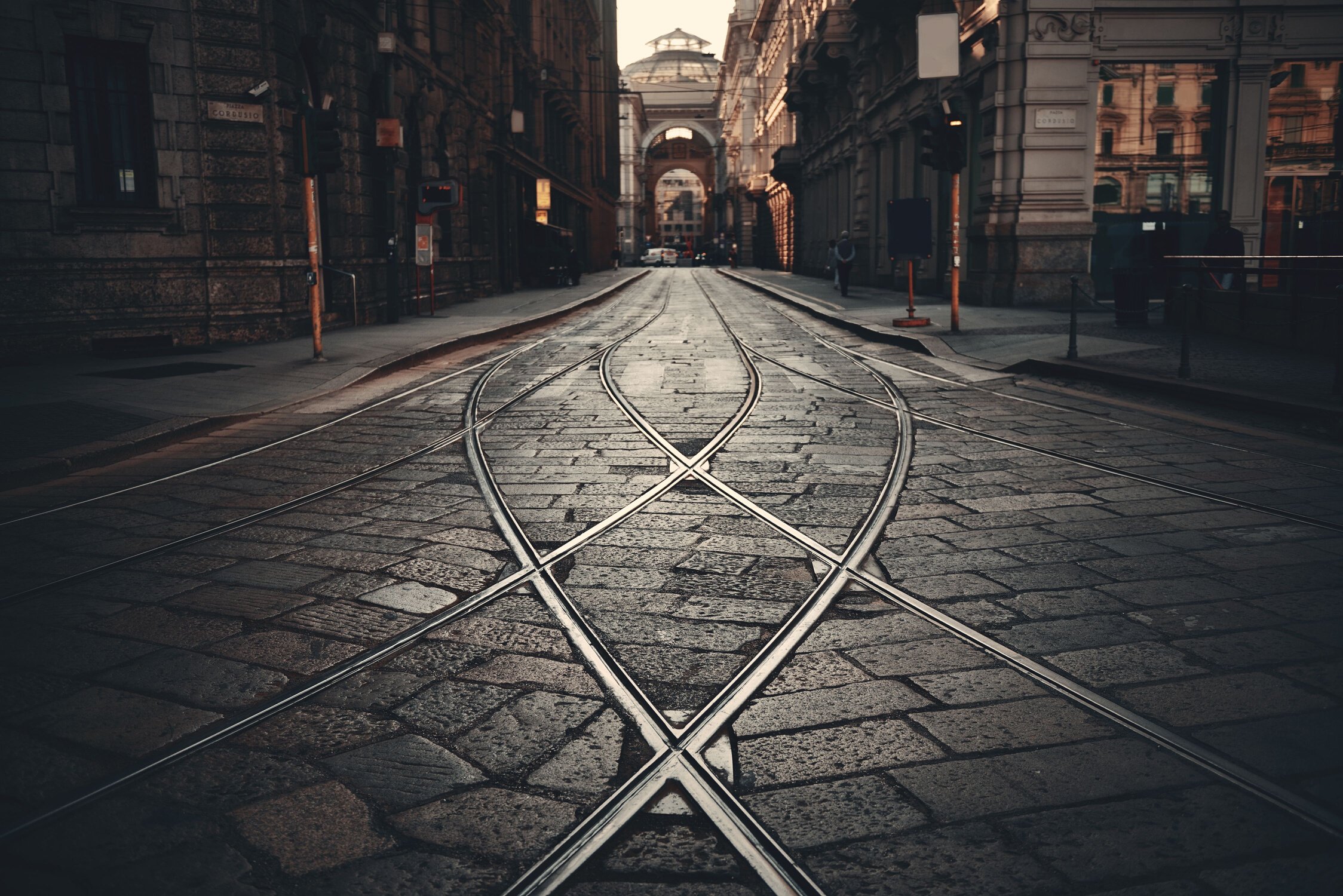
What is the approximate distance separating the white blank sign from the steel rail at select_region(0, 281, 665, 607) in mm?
8751

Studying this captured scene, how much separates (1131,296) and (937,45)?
13.7 ft

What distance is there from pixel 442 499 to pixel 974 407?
4.83 metres

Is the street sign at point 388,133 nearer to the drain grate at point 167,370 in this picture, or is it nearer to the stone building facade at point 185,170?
the stone building facade at point 185,170

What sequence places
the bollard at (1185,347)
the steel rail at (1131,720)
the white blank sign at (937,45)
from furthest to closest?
the white blank sign at (937,45) → the bollard at (1185,347) → the steel rail at (1131,720)

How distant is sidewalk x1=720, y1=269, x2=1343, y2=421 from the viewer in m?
8.35

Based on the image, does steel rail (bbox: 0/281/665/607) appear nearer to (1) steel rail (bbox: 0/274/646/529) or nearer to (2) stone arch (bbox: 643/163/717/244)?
(1) steel rail (bbox: 0/274/646/529)

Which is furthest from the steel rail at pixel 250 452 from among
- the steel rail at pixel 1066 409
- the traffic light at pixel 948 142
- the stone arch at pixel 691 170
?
the stone arch at pixel 691 170

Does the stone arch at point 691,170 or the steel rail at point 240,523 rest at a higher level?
the stone arch at point 691,170

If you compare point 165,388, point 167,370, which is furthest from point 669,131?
point 165,388

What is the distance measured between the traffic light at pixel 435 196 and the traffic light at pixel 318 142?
26.0 feet

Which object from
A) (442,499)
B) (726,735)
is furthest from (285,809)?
(442,499)

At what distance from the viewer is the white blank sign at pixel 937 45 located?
1396 centimetres

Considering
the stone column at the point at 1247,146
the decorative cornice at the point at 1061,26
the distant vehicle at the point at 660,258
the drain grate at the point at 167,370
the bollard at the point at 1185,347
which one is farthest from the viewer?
the distant vehicle at the point at 660,258

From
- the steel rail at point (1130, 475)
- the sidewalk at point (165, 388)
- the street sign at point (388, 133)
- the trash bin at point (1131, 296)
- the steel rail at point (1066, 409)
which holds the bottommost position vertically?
the steel rail at point (1130, 475)
